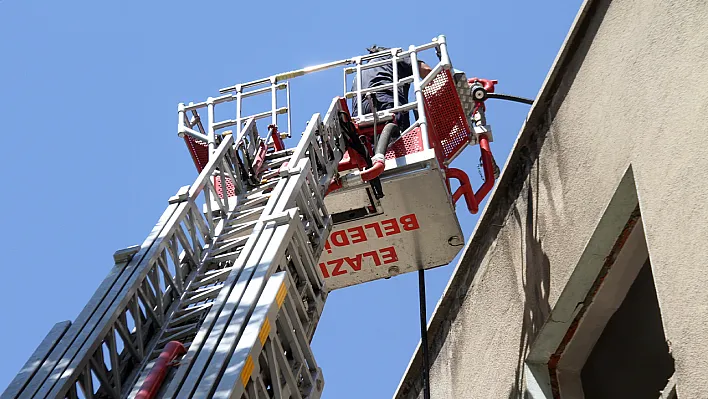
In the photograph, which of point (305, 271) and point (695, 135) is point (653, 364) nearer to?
point (695, 135)

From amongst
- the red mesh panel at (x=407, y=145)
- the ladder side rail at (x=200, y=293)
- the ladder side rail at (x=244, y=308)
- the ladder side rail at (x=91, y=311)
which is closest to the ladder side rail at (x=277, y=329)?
the ladder side rail at (x=244, y=308)

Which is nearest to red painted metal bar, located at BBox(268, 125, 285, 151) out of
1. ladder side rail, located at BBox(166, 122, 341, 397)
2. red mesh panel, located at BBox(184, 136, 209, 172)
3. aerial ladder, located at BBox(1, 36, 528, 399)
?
aerial ladder, located at BBox(1, 36, 528, 399)

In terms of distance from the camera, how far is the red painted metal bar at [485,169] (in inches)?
412

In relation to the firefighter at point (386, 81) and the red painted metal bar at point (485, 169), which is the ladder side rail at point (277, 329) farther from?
the firefighter at point (386, 81)

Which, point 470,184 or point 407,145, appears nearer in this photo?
point 407,145

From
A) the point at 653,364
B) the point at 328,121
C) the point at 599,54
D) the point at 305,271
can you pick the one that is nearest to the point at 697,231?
the point at 653,364

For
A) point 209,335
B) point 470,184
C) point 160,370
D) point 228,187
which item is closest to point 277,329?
point 209,335

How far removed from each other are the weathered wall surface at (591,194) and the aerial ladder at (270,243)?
131cm

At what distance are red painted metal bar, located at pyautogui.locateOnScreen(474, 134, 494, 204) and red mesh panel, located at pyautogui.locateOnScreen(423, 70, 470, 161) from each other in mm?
260

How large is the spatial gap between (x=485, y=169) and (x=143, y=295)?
4893mm

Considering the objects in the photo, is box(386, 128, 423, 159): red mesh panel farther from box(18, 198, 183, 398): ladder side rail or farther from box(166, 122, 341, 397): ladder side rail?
box(18, 198, 183, 398): ladder side rail

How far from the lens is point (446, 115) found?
34.5 feet

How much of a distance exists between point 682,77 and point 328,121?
14.1 ft

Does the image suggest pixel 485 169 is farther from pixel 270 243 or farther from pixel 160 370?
pixel 160 370
